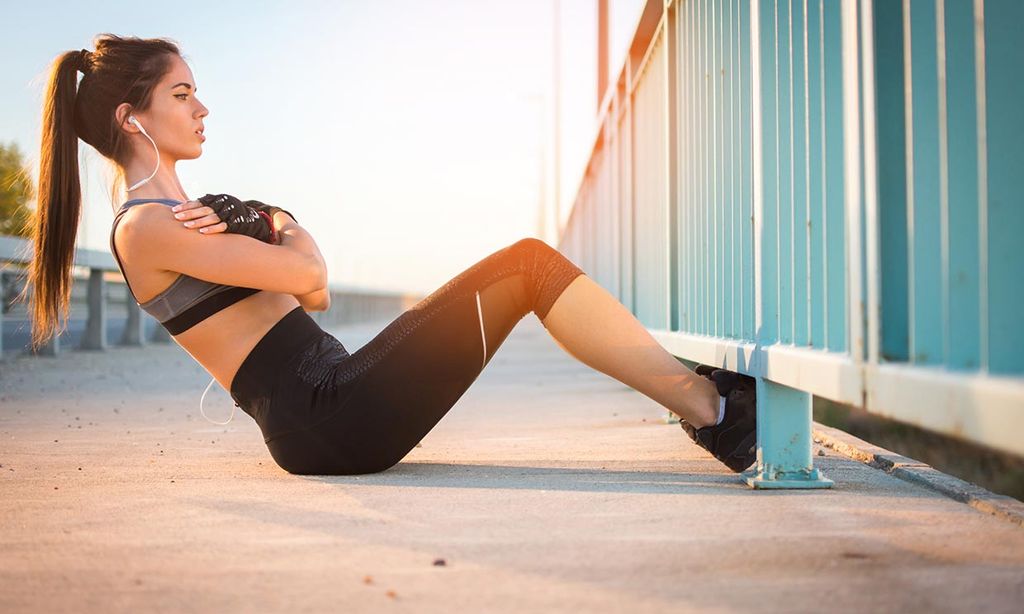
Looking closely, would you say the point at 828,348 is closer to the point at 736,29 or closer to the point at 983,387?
the point at 983,387

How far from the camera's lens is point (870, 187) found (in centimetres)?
183

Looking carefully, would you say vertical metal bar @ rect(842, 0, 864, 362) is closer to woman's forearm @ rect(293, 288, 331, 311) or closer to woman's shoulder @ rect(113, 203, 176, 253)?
woman's forearm @ rect(293, 288, 331, 311)

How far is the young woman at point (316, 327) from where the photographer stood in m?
2.63

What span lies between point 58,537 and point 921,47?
185 centimetres

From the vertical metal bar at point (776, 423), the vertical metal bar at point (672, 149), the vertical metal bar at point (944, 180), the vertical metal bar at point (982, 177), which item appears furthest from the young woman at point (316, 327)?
the vertical metal bar at point (672, 149)

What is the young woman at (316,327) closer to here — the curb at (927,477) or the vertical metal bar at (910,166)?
the curb at (927,477)

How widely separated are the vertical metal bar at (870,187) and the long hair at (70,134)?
1995 millimetres

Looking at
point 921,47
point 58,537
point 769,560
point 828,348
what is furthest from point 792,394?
point 58,537

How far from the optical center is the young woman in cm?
263

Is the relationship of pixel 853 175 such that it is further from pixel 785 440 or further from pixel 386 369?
pixel 386 369

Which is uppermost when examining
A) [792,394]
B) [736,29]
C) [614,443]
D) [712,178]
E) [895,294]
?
[736,29]

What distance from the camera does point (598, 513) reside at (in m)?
2.18

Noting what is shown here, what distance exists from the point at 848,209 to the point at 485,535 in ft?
3.04

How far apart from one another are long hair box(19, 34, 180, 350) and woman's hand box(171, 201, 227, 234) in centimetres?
38
